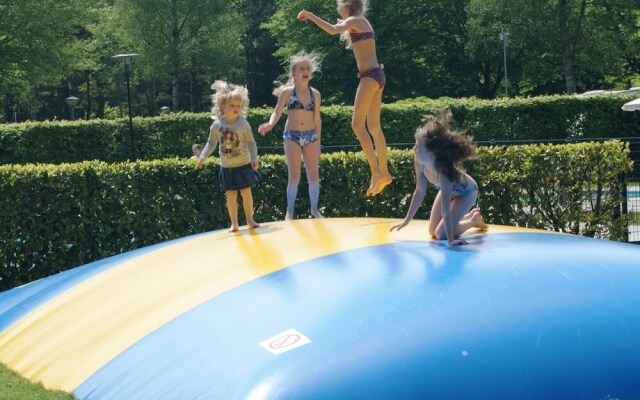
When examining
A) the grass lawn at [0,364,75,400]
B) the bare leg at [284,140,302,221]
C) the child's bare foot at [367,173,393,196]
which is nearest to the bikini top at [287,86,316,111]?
the bare leg at [284,140,302,221]

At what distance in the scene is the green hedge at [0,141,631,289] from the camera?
10656mm

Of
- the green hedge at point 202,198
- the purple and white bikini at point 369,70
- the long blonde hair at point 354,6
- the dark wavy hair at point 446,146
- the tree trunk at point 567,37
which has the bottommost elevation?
the green hedge at point 202,198

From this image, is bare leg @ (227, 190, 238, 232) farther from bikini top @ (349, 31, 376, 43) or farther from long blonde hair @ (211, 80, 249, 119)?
bikini top @ (349, 31, 376, 43)

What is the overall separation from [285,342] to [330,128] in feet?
64.4

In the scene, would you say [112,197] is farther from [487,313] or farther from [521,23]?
[521,23]

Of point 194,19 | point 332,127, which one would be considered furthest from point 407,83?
point 332,127

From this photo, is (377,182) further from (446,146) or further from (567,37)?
(567,37)

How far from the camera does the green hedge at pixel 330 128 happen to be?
24812mm

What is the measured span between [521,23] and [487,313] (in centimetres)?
4199

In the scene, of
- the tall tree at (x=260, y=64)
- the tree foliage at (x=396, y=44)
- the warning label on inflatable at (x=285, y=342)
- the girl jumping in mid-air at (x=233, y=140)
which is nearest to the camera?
the warning label on inflatable at (x=285, y=342)

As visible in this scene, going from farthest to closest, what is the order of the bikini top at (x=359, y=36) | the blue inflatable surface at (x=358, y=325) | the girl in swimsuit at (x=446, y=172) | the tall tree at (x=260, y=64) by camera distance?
the tall tree at (x=260, y=64) < the bikini top at (x=359, y=36) < the girl in swimsuit at (x=446, y=172) < the blue inflatable surface at (x=358, y=325)

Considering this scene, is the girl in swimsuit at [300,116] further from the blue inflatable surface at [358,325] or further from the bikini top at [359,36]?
the blue inflatable surface at [358,325]

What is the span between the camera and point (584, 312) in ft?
18.2

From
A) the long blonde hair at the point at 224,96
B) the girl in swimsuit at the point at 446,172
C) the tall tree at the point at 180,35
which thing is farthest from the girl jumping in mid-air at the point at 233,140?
the tall tree at the point at 180,35
